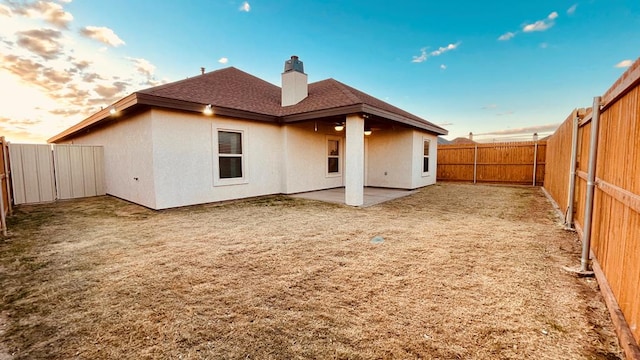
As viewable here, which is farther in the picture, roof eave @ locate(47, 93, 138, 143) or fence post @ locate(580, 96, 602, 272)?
roof eave @ locate(47, 93, 138, 143)

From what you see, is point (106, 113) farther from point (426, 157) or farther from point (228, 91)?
point (426, 157)

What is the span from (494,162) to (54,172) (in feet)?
63.3

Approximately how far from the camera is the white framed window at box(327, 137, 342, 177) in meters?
11.2

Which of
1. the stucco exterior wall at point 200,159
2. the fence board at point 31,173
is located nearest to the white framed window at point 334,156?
the stucco exterior wall at point 200,159

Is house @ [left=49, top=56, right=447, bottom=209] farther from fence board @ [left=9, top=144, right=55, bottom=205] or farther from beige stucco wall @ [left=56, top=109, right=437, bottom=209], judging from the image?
fence board @ [left=9, top=144, right=55, bottom=205]

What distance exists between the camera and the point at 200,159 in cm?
739

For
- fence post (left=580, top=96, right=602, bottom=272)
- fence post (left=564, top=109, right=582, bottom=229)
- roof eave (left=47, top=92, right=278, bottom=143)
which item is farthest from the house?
fence post (left=580, top=96, right=602, bottom=272)

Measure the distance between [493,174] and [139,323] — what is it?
15832 mm

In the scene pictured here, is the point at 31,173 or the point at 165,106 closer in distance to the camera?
the point at 165,106

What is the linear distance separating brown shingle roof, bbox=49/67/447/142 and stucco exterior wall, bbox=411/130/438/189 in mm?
565

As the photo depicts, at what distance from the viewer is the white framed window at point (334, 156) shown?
11.2 meters

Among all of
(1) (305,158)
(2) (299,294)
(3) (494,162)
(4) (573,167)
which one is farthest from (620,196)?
(3) (494,162)

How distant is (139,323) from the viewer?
2.07 meters

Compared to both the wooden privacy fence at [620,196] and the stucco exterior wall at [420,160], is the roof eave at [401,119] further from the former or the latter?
the wooden privacy fence at [620,196]
